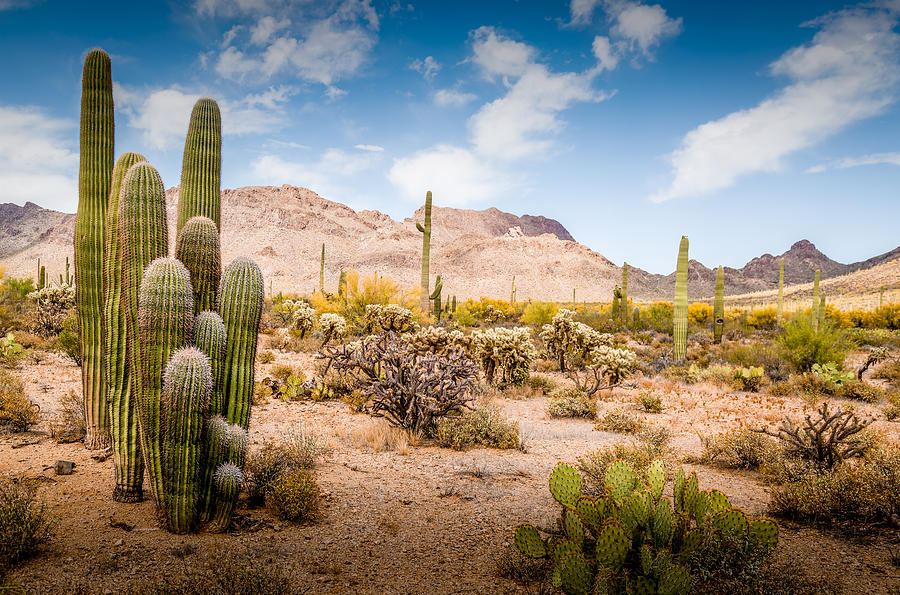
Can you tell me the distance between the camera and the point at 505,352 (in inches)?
424

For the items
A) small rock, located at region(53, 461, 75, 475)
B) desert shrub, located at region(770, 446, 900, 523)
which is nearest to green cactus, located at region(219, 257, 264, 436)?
small rock, located at region(53, 461, 75, 475)

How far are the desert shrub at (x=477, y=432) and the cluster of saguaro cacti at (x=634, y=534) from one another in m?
3.17

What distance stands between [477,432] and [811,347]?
35.4ft

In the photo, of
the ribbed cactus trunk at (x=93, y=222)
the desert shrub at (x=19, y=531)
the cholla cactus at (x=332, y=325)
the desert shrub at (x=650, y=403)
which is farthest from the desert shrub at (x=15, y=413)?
the desert shrub at (x=650, y=403)

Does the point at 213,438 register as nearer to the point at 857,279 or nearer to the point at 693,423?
the point at 693,423

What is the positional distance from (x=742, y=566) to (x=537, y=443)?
4.16 meters

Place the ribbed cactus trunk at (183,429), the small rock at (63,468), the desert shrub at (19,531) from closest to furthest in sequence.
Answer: the desert shrub at (19,531), the ribbed cactus trunk at (183,429), the small rock at (63,468)

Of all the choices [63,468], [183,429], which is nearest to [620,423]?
[183,429]

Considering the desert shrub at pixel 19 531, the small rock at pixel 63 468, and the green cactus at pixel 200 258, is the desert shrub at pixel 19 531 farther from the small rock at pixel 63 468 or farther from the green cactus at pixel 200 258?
the green cactus at pixel 200 258

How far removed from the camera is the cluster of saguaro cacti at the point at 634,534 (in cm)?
280

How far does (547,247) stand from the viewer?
302 ft

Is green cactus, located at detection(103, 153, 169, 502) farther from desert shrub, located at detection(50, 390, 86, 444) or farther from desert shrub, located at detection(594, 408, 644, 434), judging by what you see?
desert shrub, located at detection(594, 408, 644, 434)

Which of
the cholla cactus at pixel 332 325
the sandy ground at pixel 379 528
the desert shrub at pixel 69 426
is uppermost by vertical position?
the cholla cactus at pixel 332 325

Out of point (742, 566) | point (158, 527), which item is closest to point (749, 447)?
point (742, 566)
